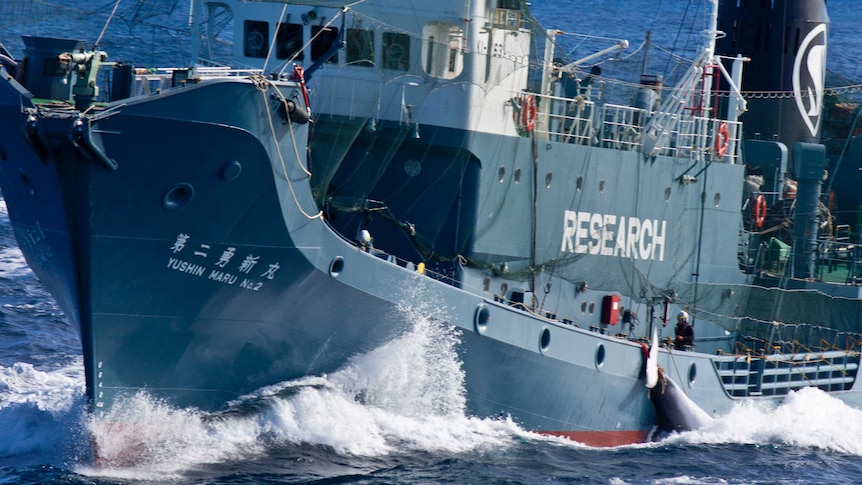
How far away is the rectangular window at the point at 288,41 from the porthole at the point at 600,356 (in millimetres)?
6626

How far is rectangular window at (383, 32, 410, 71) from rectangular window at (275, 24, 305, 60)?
1.32m

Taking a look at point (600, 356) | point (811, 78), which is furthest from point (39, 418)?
point (811, 78)

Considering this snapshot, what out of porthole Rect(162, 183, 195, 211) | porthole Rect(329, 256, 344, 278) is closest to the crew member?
porthole Rect(329, 256, 344, 278)

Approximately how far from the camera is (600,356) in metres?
21.9

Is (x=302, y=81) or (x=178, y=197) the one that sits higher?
(x=302, y=81)

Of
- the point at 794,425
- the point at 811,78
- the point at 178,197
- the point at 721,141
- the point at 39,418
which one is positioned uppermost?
the point at 811,78

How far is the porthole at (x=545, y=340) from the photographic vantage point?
20.9m

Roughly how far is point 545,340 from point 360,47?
532 cm

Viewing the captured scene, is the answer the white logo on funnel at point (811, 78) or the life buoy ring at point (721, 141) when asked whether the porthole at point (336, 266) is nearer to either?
the life buoy ring at point (721, 141)

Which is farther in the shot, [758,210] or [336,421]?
[758,210]

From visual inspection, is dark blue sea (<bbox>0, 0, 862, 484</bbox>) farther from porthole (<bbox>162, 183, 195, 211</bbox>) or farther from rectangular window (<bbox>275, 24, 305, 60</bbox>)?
porthole (<bbox>162, 183, 195, 211</bbox>)

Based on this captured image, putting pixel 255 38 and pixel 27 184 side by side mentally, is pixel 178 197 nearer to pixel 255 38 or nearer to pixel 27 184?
pixel 27 184

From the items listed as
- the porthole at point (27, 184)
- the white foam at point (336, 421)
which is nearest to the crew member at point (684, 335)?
the white foam at point (336, 421)

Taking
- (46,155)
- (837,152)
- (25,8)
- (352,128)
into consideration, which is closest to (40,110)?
(46,155)
